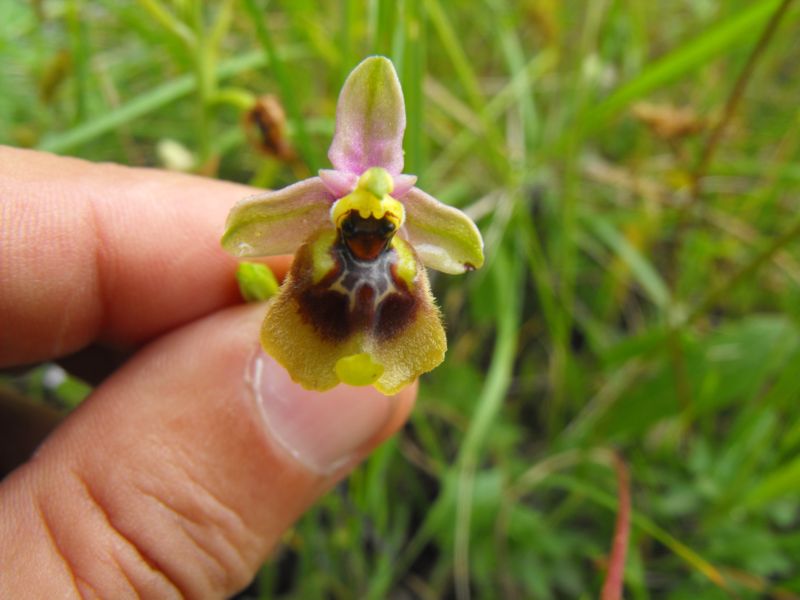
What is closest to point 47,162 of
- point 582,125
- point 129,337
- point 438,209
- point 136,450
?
point 129,337

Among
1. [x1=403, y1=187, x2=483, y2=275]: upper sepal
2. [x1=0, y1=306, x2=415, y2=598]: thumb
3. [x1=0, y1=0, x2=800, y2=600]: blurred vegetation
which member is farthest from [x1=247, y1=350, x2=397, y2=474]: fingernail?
[x1=403, y1=187, x2=483, y2=275]: upper sepal

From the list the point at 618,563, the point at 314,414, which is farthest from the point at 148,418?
the point at 618,563

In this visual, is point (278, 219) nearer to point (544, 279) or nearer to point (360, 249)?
point (360, 249)

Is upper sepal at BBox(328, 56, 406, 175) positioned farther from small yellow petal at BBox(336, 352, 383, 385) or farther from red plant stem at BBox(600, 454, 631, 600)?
red plant stem at BBox(600, 454, 631, 600)

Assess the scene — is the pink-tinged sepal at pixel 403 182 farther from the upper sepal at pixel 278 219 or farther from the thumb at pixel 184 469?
the thumb at pixel 184 469

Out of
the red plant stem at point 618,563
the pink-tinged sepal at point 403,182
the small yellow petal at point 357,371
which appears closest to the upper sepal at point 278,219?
the pink-tinged sepal at point 403,182

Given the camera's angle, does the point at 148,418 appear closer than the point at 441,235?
No

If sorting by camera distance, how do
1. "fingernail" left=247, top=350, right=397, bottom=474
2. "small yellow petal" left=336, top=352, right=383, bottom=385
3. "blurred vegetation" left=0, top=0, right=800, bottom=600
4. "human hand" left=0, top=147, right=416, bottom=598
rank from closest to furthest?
"small yellow petal" left=336, top=352, right=383, bottom=385
"human hand" left=0, top=147, right=416, bottom=598
"fingernail" left=247, top=350, right=397, bottom=474
"blurred vegetation" left=0, top=0, right=800, bottom=600

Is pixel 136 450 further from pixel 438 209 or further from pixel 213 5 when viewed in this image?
pixel 213 5
